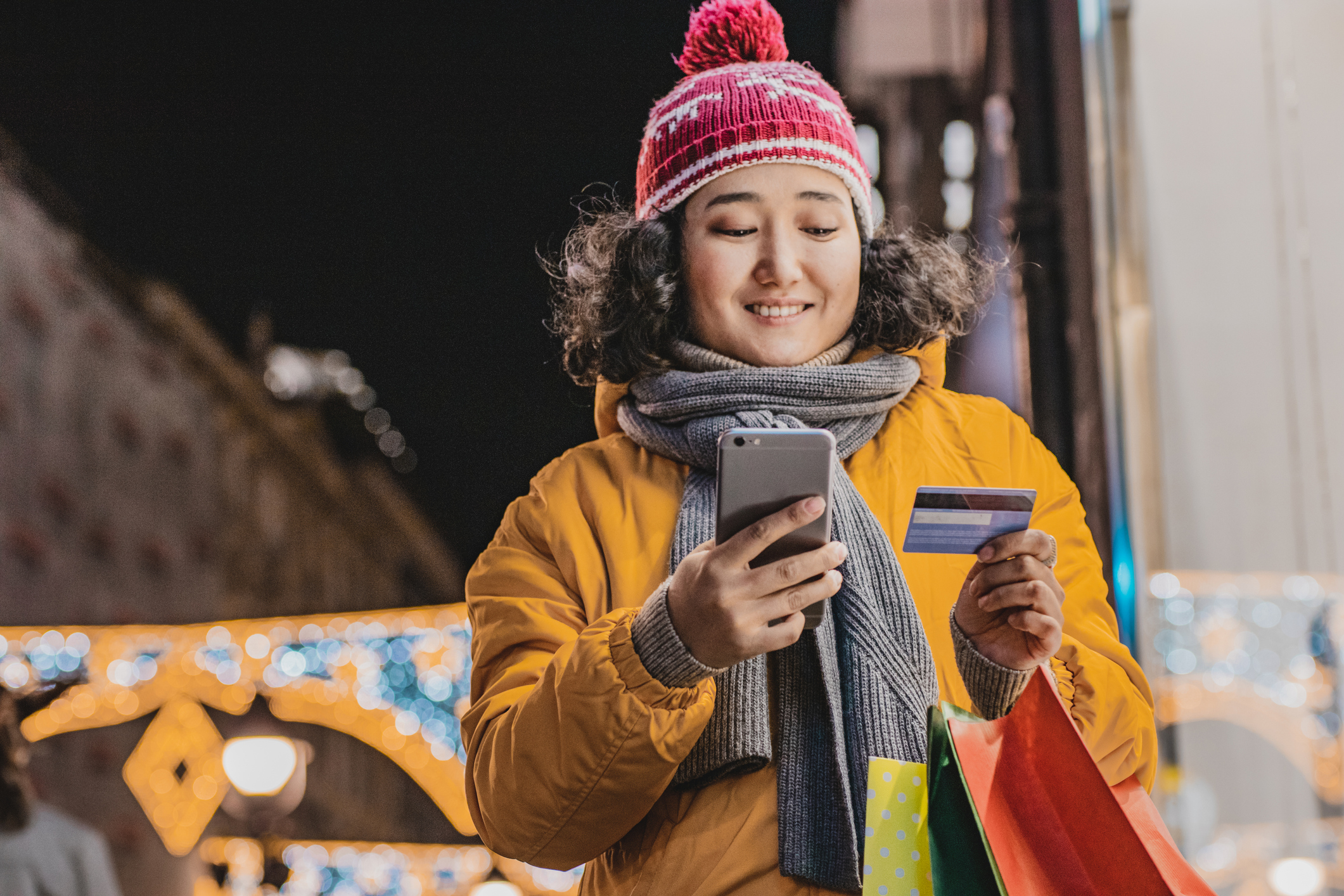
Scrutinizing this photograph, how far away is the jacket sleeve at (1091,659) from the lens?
1.03 metres

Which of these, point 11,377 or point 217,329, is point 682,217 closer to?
point 11,377

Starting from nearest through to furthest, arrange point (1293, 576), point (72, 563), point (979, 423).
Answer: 1. point (979, 423)
2. point (1293, 576)
3. point (72, 563)

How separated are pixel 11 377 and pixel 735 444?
193 inches

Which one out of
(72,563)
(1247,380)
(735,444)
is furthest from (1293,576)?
(72,563)

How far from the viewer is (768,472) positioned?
2.80 feet

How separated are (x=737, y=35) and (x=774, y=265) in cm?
35

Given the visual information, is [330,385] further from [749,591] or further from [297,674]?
[749,591]

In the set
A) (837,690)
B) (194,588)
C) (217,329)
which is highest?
(217,329)

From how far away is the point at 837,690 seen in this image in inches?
39.6

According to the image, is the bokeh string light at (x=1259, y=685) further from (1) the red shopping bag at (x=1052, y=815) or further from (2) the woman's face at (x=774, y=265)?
(1) the red shopping bag at (x=1052, y=815)

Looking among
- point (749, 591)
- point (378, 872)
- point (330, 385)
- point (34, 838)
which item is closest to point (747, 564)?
point (749, 591)

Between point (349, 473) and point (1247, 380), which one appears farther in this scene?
point (349, 473)

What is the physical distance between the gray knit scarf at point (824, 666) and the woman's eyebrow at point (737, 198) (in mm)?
204

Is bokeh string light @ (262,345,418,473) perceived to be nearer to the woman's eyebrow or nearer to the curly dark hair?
the curly dark hair
